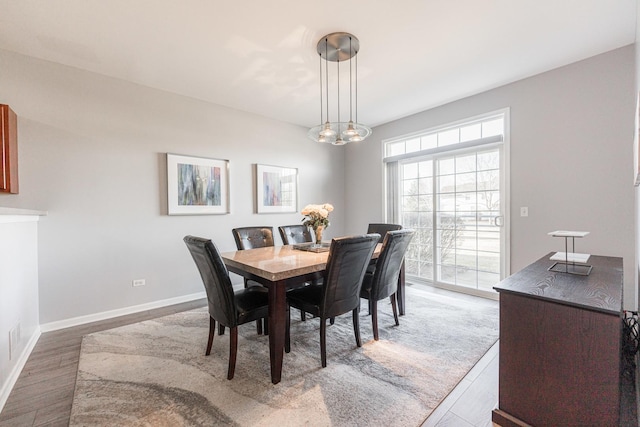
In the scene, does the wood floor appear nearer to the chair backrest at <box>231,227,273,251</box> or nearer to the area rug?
the area rug

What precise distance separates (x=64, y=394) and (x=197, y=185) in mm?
2367

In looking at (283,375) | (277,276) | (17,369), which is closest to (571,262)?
(277,276)

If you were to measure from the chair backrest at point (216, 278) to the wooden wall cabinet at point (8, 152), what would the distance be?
1.81m

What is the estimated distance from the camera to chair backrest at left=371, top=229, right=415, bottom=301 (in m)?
2.28

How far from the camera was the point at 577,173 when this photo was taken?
110 inches

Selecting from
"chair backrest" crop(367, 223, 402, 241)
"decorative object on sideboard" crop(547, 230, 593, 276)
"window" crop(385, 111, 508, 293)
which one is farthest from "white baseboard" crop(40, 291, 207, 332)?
"decorative object on sideboard" crop(547, 230, 593, 276)

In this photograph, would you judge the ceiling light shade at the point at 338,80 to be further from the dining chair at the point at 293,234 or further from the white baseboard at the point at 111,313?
the white baseboard at the point at 111,313

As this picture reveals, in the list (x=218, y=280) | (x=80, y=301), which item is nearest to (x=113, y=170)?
(x=80, y=301)

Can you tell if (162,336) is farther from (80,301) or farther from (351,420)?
(351,420)

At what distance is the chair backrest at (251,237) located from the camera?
9.79 feet

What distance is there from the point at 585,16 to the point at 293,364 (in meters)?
3.54

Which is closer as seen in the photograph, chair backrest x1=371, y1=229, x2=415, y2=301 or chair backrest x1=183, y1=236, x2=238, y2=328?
chair backrest x1=183, y1=236, x2=238, y2=328

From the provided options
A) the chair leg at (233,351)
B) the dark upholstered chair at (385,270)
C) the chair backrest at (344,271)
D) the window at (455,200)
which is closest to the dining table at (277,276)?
the chair backrest at (344,271)

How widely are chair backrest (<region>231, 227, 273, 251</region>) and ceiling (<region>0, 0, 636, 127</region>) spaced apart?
5.64ft
